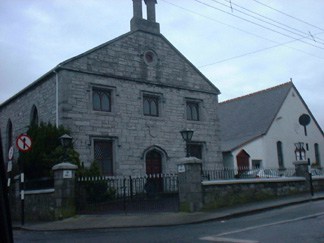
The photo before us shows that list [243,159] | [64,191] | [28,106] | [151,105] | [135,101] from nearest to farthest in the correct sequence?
1. [64,191]
2. [135,101]
3. [151,105]
4. [28,106]
5. [243,159]

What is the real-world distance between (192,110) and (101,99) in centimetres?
627

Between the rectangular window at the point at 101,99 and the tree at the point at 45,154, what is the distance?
9.91 ft

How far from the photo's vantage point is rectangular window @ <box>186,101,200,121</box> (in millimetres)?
24891

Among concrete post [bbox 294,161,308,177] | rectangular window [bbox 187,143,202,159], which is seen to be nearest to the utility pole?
concrete post [bbox 294,161,308,177]

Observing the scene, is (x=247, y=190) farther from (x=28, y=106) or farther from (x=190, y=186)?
(x=28, y=106)

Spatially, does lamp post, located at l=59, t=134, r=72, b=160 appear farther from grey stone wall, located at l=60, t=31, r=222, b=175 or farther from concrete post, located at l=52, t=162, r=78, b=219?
grey stone wall, located at l=60, t=31, r=222, b=175

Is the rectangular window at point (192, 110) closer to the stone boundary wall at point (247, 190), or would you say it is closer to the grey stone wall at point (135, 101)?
the grey stone wall at point (135, 101)

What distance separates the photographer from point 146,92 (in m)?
22.9

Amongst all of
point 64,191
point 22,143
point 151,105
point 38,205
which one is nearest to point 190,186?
point 64,191

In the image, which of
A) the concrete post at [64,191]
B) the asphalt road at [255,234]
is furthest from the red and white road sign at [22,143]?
the asphalt road at [255,234]

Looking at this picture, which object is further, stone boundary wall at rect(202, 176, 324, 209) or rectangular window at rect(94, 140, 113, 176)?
rectangular window at rect(94, 140, 113, 176)

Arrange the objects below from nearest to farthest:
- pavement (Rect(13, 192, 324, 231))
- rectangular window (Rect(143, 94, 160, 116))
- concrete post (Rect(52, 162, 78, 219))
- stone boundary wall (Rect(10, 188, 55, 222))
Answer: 1. pavement (Rect(13, 192, 324, 231))
2. concrete post (Rect(52, 162, 78, 219))
3. stone boundary wall (Rect(10, 188, 55, 222))
4. rectangular window (Rect(143, 94, 160, 116))

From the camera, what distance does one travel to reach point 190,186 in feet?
47.1

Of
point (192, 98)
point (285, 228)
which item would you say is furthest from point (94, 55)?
point (285, 228)
